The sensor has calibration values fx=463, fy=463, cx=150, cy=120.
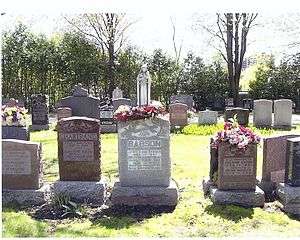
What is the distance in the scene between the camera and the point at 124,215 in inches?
260

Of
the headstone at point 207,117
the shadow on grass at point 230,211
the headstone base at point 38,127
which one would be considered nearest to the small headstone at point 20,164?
the shadow on grass at point 230,211

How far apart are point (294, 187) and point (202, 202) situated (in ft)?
4.55

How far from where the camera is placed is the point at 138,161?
23.5 ft

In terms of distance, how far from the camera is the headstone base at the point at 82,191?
280 inches

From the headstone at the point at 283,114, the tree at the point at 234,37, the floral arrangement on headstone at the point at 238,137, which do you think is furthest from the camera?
the tree at the point at 234,37

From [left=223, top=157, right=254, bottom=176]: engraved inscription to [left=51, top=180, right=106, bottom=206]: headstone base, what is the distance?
76.6 inches

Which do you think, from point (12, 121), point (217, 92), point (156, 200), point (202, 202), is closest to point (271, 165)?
point (202, 202)

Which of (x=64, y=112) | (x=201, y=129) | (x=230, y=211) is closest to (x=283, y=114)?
(x=201, y=129)

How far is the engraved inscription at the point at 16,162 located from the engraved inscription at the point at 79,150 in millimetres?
600

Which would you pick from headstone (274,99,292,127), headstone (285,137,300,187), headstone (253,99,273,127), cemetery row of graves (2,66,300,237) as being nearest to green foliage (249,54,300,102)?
headstone (253,99,273,127)

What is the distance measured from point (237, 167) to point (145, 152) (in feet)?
4.64

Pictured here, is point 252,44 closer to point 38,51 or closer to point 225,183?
point 38,51

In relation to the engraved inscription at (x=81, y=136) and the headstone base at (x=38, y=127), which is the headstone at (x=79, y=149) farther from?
the headstone base at (x=38, y=127)

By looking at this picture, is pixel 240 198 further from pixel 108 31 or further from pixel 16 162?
pixel 108 31
